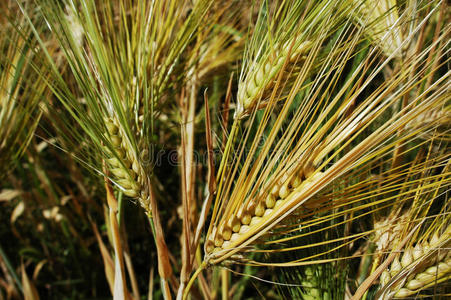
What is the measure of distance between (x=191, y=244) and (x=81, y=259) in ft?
2.30

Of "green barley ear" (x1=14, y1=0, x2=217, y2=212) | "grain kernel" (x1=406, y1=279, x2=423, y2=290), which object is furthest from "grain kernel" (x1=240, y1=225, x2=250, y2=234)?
"grain kernel" (x1=406, y1=279, x2=423, y2=290)

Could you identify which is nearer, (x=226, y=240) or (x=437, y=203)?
(x=226, y=240)

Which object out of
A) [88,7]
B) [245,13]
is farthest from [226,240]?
[245,13]

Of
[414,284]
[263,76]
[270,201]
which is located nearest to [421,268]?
[414,284]

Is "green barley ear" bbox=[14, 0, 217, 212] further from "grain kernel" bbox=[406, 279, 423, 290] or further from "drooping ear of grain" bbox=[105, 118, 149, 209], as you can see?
"grain kernel" bbox=[406, 279, 423, 290]

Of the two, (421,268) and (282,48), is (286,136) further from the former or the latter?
(421,268)

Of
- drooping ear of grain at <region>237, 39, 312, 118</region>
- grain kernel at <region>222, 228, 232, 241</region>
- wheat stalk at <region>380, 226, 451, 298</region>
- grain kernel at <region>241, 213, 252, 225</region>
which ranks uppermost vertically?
drooping ear of grain at <region>237, 39, 312, 118</region>

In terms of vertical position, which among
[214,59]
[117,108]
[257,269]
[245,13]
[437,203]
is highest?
[245,13]

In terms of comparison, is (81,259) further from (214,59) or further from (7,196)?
(214,59)

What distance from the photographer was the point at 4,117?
753 millimetres

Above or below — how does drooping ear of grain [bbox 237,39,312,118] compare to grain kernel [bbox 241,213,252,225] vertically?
above

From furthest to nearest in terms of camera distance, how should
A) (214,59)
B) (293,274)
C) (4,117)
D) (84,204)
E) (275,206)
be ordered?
(84,204), (214,59), (4,117), (293,274), (275,206)

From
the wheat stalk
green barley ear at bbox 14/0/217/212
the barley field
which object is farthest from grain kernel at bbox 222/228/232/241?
the wheat stalk

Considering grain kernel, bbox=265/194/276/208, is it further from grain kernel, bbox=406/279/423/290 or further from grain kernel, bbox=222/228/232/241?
grain kernel, bbox=406/279/423/290
